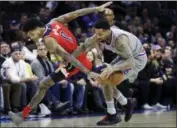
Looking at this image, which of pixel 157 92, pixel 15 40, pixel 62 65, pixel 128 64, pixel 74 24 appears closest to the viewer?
pixel 128 64

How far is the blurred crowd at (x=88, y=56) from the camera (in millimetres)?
14945

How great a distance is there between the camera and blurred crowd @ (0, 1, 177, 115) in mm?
14945

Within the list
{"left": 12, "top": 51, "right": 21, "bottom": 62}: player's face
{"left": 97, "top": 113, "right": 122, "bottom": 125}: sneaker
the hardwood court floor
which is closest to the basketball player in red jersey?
{"left": 97, "top": 113, "right": 122, "bottom": 125}: sneaker

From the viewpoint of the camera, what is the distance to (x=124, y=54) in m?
10.1

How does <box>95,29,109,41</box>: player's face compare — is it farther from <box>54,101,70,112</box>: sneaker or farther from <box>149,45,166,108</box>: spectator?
<box>149,45,166,108</box>: spectator

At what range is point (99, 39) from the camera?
1029 centimetres

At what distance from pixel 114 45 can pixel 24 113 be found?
2.01 meters

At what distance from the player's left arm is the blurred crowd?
0.82m

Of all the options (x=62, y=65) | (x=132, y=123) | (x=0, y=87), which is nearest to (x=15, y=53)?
(x=0, y=87)

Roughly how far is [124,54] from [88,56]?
520 centimetres

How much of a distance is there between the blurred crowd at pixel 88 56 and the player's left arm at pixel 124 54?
2.69 feet

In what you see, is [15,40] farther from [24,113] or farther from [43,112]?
[24,113]

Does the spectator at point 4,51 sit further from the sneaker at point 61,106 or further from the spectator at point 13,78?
the sneaker at point 61,106

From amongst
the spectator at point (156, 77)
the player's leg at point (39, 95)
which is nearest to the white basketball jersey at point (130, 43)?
the player's leg at point (39, 95)
